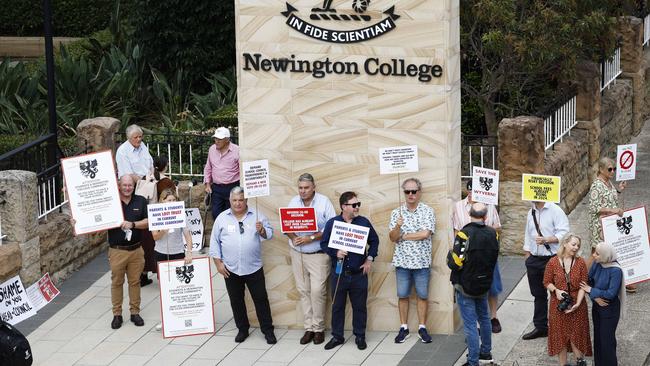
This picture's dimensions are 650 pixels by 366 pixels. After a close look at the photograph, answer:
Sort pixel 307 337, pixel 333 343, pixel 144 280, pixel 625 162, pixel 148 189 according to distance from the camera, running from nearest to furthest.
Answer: pixel 333 343 → pixel 307 337 → pixel 625 162 → pixel 148 189 → pixel 144 280

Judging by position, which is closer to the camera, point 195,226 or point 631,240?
point 631,240

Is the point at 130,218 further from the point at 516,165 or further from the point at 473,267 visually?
the point at 516,165

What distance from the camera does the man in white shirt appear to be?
49.0 ft

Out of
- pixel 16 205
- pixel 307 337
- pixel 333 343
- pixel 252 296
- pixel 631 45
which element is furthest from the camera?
pixel 631 45

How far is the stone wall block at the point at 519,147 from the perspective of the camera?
17.7m

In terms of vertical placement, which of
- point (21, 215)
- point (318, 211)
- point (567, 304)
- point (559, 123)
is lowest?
point (567, 304)

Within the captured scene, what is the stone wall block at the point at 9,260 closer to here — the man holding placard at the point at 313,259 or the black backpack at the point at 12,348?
the black backpack at the point at 12,348

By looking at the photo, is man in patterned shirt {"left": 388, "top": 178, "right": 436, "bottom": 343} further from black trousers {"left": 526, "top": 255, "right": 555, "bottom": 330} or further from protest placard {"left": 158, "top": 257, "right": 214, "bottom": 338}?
protest placard {"left": 158, "top": 257, "right": 214, "bottom": 338}

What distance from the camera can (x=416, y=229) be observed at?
49.5 feet

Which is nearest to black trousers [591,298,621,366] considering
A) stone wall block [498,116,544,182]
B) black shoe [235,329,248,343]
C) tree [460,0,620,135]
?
black shoe [235,329,248,343]

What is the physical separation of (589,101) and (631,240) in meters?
5.18

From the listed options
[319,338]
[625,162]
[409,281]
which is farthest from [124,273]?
[625,162]

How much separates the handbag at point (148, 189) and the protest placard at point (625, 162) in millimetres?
5532

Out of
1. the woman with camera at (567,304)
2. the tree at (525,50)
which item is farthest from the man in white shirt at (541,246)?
the tree at (525,50)
